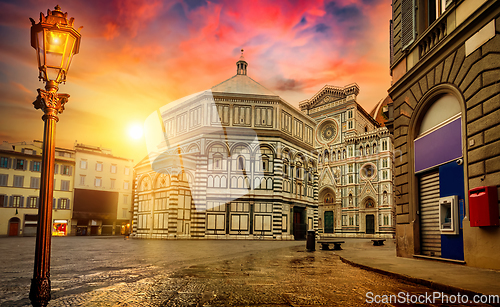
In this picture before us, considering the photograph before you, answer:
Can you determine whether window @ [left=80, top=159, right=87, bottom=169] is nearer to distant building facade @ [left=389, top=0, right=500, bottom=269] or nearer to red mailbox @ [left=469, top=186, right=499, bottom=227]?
distant building facade @ [left=389, top=0, right=500, bottom=269]

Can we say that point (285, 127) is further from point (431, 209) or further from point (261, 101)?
point (431, 209)

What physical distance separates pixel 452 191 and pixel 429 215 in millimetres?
1598

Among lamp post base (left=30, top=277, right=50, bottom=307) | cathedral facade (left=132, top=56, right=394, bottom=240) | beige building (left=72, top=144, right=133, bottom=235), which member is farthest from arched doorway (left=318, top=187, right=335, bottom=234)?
lamp post base (left=30, top=277, right=50, bottom=307)

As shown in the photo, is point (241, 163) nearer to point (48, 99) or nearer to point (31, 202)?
point (48, 99)

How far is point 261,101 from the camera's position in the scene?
3638 cm

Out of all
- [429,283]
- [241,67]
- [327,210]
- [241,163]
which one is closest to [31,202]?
[241,163]

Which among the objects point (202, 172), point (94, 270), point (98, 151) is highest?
point (98, 151)

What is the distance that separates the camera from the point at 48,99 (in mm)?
5012

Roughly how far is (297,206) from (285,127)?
7.96 meters

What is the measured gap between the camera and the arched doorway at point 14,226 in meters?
45.2

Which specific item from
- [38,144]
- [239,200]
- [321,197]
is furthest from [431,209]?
[38,144]

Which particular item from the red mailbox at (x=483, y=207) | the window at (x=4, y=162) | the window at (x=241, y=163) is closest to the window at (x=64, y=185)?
the window at (x=4, y=162)

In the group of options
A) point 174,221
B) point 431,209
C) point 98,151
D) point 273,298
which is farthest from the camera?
point 98,151

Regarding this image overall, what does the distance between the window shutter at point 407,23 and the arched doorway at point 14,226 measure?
48.7 m
